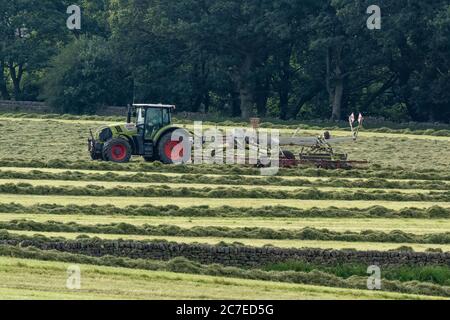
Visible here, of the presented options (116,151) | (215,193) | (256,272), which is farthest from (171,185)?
(256,272)

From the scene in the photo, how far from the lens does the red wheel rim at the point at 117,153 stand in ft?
174

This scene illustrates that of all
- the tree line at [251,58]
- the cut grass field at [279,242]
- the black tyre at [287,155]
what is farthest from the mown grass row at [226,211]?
the tree line at [251,58]

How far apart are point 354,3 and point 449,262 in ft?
156

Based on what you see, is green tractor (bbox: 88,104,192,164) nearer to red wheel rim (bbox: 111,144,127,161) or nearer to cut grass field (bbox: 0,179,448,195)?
red wheel rim (bbox: 111,144,127,161)

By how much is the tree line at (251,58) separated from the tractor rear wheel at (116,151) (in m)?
30.9

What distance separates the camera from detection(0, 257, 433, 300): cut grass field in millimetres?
29062

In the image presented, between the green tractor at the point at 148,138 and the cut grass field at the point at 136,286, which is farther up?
the green tractor at the point at 148,138

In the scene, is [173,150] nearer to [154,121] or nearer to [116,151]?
[154,121]

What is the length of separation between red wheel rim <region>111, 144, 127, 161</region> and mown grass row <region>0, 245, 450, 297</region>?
63.6 ft

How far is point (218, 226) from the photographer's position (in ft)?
126

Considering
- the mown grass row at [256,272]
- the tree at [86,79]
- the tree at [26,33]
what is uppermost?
the tree at [26,33]

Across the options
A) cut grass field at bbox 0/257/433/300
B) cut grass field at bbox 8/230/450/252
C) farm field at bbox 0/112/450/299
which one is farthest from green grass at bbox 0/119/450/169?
cut grass field at bbox 0/257/433/300

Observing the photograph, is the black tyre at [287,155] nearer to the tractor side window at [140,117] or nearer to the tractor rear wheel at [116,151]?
the tractor side window at [140,117]

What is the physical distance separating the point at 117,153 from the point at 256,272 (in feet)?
69.5
